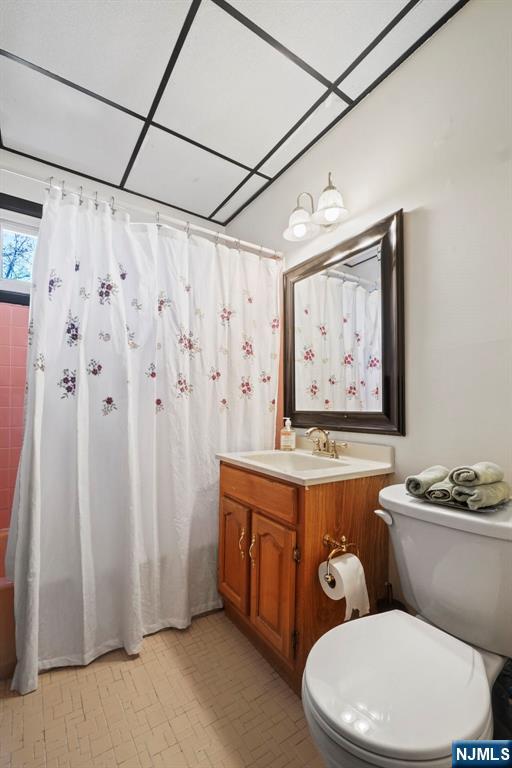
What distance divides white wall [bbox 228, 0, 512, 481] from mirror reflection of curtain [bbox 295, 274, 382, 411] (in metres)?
0.18

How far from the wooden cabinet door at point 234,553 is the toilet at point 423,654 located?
673 millimetres

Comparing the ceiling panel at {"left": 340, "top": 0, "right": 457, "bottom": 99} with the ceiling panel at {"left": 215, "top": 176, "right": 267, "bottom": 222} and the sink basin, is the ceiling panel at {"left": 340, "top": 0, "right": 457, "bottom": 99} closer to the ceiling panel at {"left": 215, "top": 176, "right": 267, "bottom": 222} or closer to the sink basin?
the ceiling panel at {"left": 215, "top": 176, "right": 267, "bottom": 222}

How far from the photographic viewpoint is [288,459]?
1867mm

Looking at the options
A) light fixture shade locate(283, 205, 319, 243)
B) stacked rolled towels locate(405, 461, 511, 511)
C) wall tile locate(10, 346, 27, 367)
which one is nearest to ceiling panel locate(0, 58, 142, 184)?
light fixture shade locate(283, 205, 319, 243)

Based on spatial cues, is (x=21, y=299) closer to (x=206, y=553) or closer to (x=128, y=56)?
(x=128, y=56)

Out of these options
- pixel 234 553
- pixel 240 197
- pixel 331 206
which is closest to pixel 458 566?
pixel 234 553

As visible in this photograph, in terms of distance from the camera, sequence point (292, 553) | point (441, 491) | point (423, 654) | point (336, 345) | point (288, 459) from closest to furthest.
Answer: point (423, 654), point (441, 491), point (292, 553), point (336, 345), point (288, 459)

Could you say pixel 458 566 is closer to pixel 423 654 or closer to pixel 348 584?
pixel 423 654

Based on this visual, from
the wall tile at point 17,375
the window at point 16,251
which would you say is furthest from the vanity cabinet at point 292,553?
the window at point 16,251

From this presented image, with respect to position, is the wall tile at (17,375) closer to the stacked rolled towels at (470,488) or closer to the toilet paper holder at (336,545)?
the toilet paper holder at (336,545)

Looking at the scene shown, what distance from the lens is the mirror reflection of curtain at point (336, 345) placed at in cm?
154

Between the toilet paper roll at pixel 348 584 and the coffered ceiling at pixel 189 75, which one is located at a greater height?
the coffered ceiling at pixel 189 75

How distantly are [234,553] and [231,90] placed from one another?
7.02 feet

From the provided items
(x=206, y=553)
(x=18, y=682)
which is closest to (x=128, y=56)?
(x=206, y=553)
